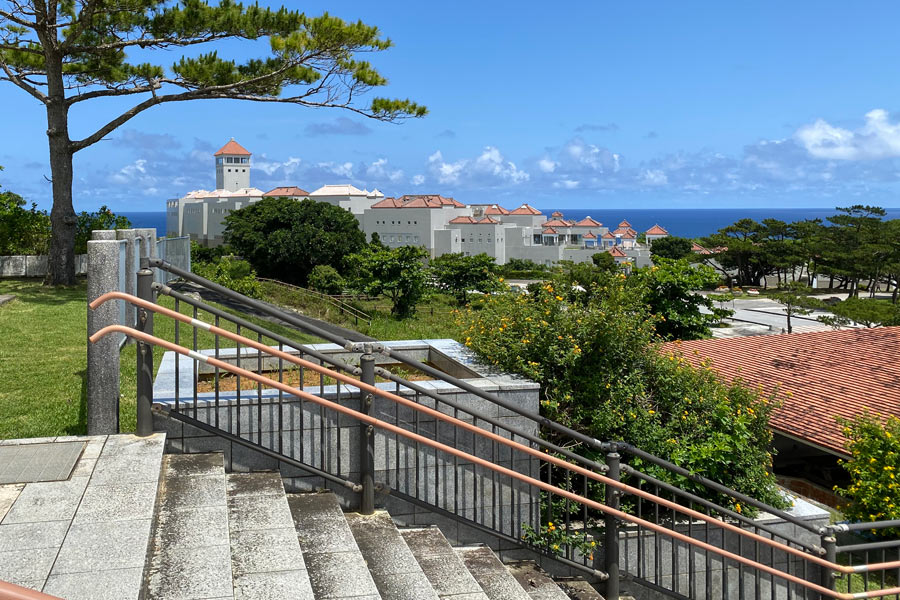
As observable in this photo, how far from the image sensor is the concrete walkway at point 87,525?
138 inches

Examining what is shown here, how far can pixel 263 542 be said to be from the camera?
14.6ft

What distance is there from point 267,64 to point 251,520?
17.0 metres

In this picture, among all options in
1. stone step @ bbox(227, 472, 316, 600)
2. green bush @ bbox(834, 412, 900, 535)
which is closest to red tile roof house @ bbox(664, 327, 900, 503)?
green bush @ bbox(834, 412, 900, 535)

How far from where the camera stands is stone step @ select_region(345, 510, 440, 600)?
14.5 feet

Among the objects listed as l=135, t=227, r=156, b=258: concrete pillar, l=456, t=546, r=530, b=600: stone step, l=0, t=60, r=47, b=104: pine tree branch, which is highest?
l=0, t=60, r=47, b=104: pine tree branch

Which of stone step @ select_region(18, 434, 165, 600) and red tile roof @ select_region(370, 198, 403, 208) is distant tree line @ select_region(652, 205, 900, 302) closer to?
red tile roof @ select_region(370, 198, 403, 208)

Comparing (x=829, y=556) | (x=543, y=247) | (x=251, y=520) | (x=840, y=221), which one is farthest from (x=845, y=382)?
(x=543, y=247)

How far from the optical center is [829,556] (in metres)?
6.24

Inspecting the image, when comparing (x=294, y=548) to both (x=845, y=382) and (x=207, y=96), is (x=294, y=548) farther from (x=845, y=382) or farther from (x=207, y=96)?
(x=207, y=96)

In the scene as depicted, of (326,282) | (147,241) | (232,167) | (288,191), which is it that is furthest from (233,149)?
(147,241)

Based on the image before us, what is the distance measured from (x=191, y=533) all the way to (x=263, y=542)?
0.42 metres

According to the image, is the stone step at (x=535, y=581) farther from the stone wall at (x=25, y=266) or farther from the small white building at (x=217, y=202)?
the small white building at (x=217, y=202)

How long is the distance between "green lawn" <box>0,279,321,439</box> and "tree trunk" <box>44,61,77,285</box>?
222cm

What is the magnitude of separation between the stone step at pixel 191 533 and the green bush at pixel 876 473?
8.86m
